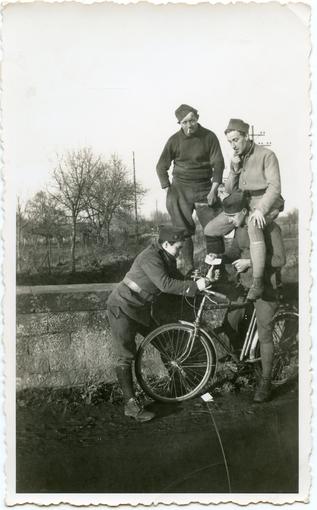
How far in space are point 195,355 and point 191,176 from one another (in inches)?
66.2

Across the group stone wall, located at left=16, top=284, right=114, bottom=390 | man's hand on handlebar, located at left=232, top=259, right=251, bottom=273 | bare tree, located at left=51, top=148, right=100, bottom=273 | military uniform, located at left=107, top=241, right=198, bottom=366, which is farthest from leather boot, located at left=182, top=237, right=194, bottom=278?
bare tree, located at left=51, top=148, right=100, bottom=273

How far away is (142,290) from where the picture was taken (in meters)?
5.00

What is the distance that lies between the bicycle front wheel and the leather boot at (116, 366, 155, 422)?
0.12m

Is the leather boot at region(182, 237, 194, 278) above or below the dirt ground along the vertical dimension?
above

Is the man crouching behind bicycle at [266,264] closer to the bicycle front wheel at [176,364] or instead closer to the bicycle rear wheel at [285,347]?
the bicycle rear wheel at [285,347]

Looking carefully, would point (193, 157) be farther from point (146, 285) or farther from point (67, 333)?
point (67, 333)

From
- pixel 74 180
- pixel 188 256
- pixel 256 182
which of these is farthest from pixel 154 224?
pixel 256 182

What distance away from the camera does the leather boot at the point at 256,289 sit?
5.02 m

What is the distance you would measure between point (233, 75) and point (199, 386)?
115 inches

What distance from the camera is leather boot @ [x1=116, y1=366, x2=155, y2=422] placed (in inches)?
194

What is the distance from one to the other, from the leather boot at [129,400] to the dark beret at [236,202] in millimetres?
1758

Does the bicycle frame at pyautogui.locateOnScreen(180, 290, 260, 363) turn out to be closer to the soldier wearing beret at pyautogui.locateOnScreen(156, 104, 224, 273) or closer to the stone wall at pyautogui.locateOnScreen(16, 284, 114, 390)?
the soldier wearing beret at pyautogui.locateOnScreen(156, 104, 224, 273)

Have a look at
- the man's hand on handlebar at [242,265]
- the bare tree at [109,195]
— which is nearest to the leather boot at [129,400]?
the bare tree at [109,195]
